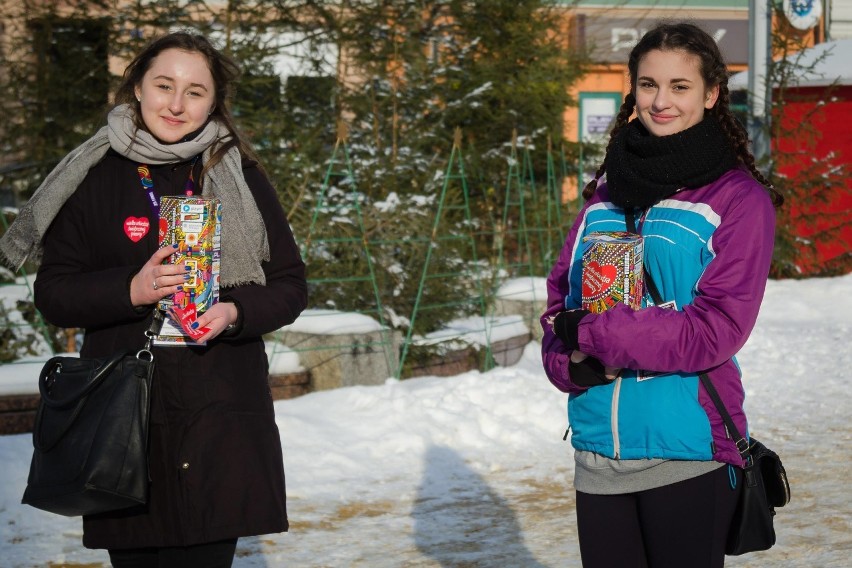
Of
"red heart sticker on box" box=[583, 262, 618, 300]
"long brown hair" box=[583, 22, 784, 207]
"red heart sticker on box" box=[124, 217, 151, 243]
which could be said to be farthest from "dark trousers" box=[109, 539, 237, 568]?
"long brown hair" box=[583, 22, 784, 207]

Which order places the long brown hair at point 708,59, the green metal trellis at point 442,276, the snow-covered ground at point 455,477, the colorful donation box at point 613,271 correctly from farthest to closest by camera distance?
the green metal trellis at point 442,276, the snow-covered ground at point 455,477, the long brown hair at point 708,59, the colorful donation box at point 613,271

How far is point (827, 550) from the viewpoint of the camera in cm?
486

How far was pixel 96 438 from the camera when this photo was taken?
2.72 metres

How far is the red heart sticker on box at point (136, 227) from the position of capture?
9.50 feet

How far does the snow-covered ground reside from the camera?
4.98 metres

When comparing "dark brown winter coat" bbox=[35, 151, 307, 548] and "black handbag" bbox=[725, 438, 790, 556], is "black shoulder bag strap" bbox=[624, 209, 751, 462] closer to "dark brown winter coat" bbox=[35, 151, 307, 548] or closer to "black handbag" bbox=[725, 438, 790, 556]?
"black handbag" bbox=[725, 438, 790, 556]

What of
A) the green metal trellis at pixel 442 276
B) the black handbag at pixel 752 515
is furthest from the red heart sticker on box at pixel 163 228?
the green metal trellis at pixel 442 276

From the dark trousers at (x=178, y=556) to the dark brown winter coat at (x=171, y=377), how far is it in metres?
0.06

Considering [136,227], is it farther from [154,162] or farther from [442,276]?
[442,276]

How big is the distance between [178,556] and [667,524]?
116 centimetres

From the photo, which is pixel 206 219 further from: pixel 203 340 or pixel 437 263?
pixel 437 263

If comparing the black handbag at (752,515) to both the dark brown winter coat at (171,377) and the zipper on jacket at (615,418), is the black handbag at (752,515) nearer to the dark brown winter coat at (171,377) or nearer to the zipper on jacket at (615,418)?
the zipper on jacket at (615,418)

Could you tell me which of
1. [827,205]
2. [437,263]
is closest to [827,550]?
[437,263]

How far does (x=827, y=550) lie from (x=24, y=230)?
3.44 metres
